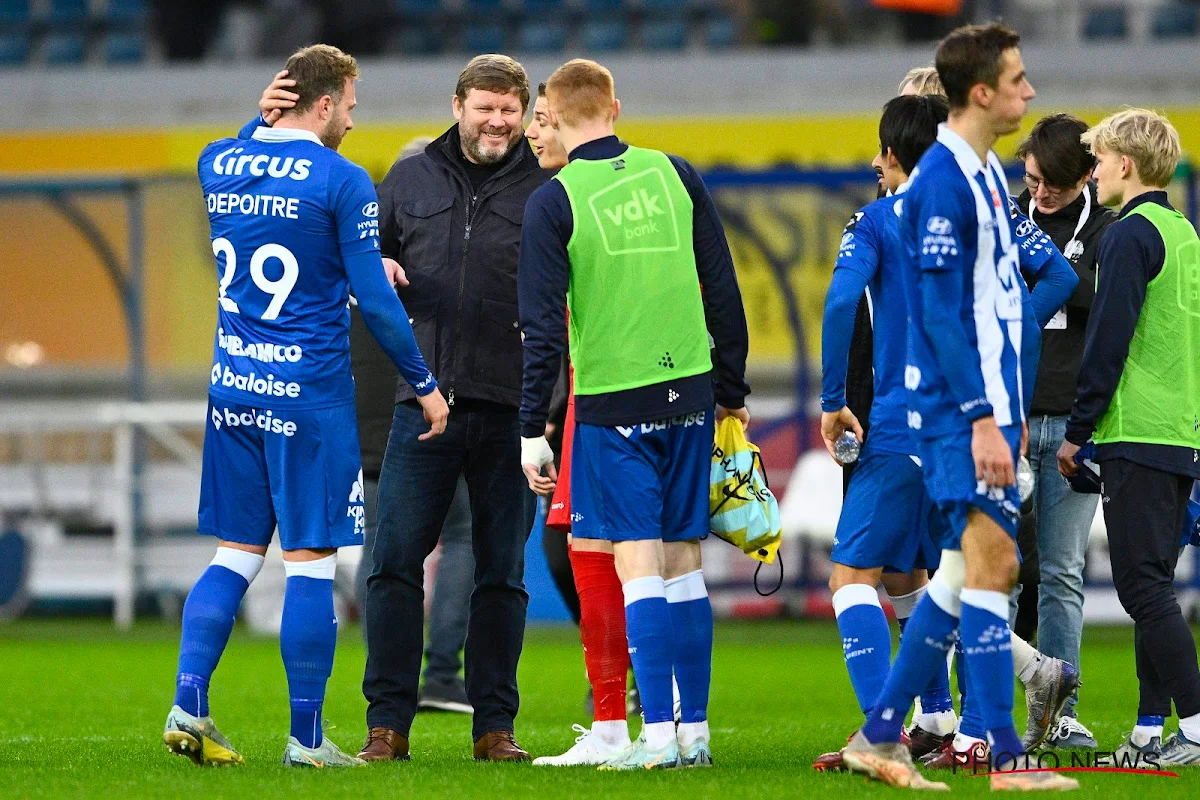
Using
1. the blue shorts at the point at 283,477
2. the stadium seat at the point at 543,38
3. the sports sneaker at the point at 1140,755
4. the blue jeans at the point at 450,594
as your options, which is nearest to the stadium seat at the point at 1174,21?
the stadium seat at the point at 543,38

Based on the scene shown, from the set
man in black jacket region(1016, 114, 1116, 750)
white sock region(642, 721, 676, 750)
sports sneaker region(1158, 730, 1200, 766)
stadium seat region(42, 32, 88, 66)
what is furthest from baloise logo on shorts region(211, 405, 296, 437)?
stadium seat region(42, 32, 88, 66)

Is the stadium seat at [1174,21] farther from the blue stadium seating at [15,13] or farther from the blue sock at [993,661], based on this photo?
the blue sock at [993,661]

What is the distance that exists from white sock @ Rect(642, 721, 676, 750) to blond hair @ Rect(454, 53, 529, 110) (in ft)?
6.85

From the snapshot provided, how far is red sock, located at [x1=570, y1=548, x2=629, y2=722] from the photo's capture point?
205 inches

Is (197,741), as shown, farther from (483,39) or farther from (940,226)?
(483,39)

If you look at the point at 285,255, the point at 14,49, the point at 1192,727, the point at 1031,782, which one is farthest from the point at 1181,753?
the point at 14,49

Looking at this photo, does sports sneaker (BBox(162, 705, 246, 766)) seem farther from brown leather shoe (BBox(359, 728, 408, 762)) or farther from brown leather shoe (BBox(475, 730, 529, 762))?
brown leather shoe (BBox(475, 730, 529, 762))

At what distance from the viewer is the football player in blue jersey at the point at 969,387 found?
4.23 metres

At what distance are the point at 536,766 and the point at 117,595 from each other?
8.67m

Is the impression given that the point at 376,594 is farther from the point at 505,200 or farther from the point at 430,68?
the point at 430,68

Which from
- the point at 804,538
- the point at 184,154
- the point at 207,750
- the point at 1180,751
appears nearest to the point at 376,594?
the point at 207,750

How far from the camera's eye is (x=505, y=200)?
217 inches

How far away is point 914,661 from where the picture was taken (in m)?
4.34

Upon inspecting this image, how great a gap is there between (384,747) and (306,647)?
0.52 metres
